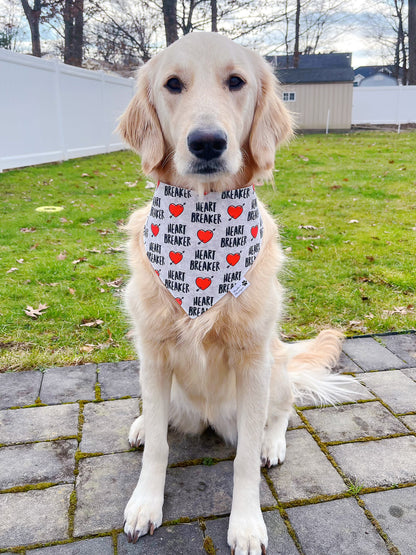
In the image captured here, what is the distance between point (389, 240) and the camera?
541 cm

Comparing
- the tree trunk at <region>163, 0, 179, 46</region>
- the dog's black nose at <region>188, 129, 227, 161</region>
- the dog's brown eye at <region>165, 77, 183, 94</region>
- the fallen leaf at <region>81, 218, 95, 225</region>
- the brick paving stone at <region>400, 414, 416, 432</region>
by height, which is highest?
the tree trunk at <region>163, 0, 179, 46</region>

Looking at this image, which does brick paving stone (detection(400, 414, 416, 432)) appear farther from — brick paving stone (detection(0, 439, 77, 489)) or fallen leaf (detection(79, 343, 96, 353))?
fallen leaf (detection(79, 343, 96, 353))

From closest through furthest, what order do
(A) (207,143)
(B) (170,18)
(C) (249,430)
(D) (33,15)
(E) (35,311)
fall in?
Answer: (A) (207,143)
(C) (249,430)
(E) (35,311)
(B) (170,18)
(D) (33,15)

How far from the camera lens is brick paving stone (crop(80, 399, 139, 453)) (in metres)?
2.25

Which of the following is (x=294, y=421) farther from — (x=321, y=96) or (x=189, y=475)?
(x=321, y=96)

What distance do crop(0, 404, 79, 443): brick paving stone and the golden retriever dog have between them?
0.59 m

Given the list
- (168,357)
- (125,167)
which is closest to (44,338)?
(168,357)

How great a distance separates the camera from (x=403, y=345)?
10.4 ft

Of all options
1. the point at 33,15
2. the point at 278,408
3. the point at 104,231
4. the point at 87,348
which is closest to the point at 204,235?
the point at 278,408

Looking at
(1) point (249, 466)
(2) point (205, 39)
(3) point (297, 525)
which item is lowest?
(3) point (297, 525)

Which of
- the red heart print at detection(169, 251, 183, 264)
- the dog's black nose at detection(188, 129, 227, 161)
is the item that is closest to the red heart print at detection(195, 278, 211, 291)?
the red heart print at detection(169, 251, 183, 264)

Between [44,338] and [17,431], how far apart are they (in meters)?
1.03

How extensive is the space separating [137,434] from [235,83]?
64.7 inches

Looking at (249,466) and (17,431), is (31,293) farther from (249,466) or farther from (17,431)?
(249,466)
